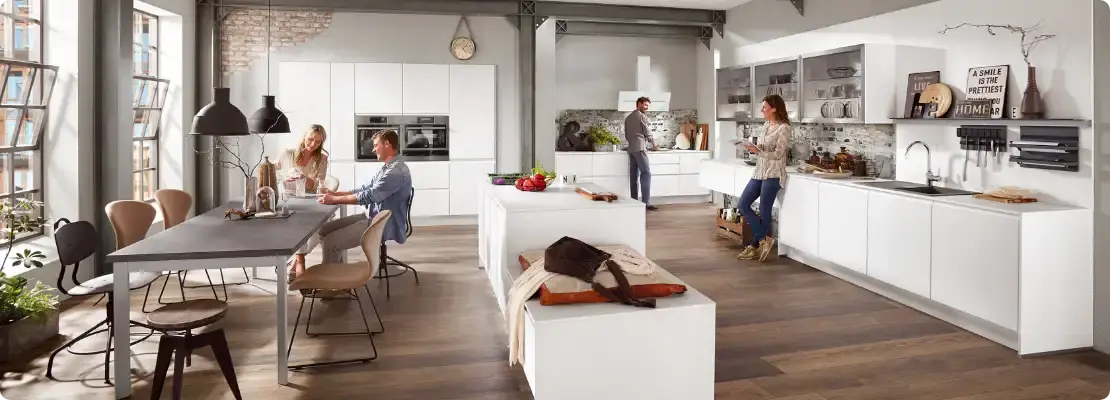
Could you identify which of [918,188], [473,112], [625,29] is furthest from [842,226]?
[625,29]

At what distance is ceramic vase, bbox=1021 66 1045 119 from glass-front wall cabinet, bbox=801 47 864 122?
5.53 feet

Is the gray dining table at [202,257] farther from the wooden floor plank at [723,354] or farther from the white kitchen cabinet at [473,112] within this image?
the white kitchen cabinet at [473,112]

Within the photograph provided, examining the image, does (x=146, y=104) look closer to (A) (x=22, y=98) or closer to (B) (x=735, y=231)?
(A) (x=22, y=98)

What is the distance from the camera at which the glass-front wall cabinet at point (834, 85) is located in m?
6.84

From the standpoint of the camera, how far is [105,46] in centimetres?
632

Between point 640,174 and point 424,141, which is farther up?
point 424,141

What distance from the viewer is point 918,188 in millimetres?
6008

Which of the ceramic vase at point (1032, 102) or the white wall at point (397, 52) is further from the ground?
the white wall at point (397, 52)

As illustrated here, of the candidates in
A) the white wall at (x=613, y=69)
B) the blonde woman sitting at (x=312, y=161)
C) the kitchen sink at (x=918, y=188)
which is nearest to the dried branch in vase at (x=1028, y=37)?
the kitchen sink at (x=918, y=188)

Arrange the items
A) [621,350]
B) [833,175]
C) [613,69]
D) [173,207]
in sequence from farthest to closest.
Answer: [613,69], [833,175], [173,207], [621,350]

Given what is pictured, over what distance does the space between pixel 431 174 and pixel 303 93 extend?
6.35ft

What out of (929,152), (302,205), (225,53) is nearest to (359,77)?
(225,53)

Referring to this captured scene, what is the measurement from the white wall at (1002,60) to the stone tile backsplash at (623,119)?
501 cm

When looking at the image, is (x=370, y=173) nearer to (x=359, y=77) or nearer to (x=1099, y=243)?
(x=359, y=77)
